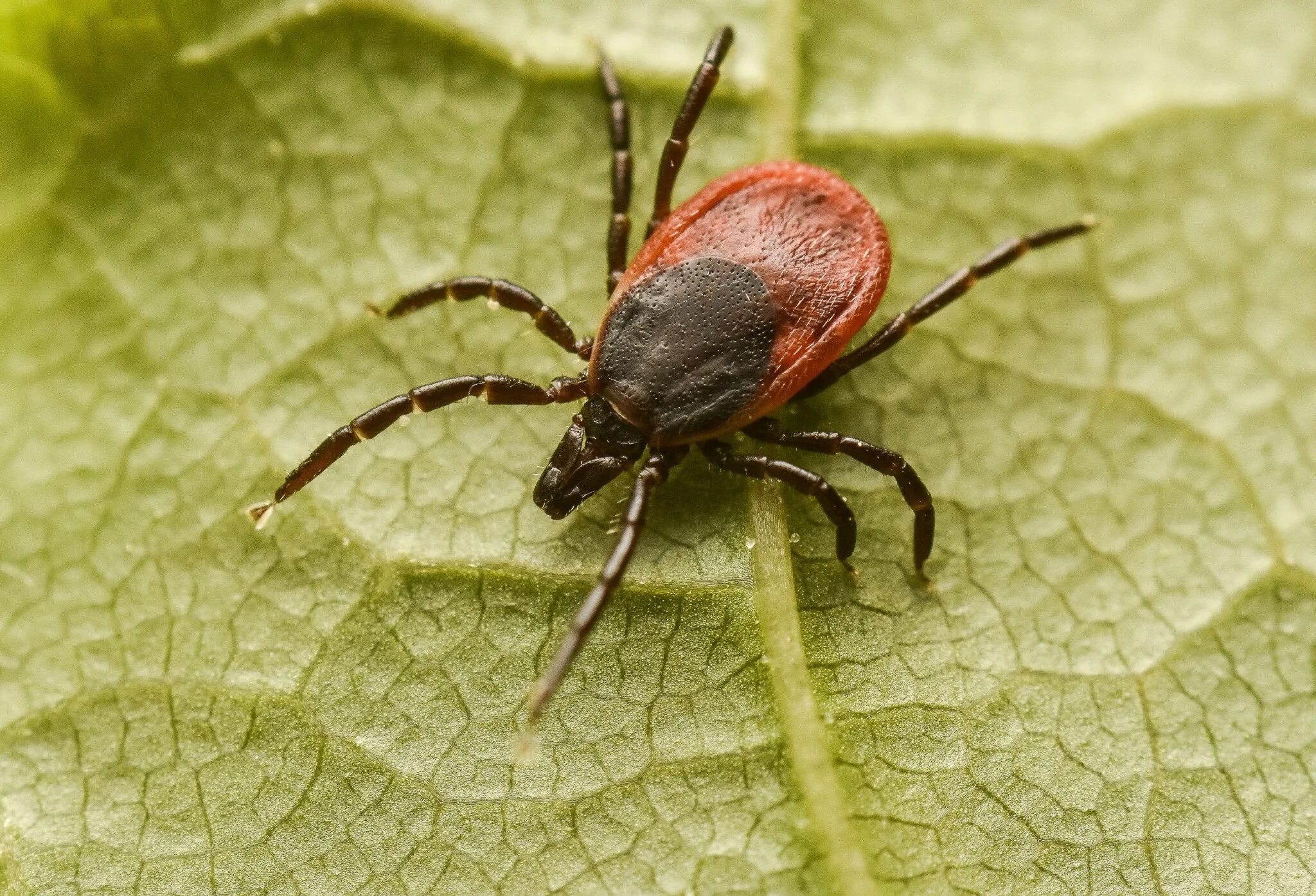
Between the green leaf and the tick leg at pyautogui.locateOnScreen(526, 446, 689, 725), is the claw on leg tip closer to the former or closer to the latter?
the green leaf

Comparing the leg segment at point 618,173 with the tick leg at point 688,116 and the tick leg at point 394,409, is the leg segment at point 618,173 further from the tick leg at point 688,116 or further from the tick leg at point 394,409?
Result: the tick leg at point 394,409

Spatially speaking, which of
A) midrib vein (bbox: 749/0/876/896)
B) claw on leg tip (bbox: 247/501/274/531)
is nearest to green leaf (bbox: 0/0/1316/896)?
midrib vein (bbox: 749/0/876/896)

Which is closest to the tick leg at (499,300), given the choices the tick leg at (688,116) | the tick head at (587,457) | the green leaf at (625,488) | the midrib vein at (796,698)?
the green leaf at (625,488)

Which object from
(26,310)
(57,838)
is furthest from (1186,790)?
(26,310)

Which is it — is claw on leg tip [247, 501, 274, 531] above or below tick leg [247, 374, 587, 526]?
below

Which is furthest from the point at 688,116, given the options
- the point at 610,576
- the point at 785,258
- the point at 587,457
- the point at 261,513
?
the point at 261,513

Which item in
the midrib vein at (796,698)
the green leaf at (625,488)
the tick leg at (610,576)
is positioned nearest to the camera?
the tick leg at (610,576)
